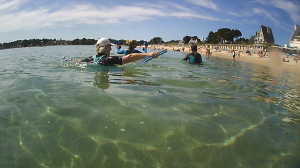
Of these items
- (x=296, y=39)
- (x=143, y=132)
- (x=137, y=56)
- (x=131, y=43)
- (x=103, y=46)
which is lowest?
(x=143, y=132)

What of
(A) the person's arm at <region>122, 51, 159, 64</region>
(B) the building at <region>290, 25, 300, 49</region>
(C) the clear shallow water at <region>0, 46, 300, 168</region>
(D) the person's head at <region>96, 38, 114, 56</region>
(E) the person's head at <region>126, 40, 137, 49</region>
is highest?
(B) the building at <region>290, 25, 300, 49</region>

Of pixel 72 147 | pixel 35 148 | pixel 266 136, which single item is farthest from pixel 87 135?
pixel 266 136

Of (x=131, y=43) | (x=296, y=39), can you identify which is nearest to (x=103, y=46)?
(x=131, y=43)

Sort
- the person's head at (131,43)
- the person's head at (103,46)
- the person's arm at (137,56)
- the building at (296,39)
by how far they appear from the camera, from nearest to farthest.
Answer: the person's arm at (137,56) → the person's head at (103,46) → the person's head at (131,43) → the building at (296,39)

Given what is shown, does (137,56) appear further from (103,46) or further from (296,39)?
(296,39)

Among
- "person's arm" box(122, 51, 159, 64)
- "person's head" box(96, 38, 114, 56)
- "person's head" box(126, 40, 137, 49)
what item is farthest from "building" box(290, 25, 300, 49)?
"person's arm" box(122, 51, 159, 64)

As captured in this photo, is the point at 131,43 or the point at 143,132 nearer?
the point at 143,132

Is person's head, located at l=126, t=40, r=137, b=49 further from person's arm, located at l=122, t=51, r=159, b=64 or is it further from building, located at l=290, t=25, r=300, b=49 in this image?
building, located at l=290, t=25, r=300, b=49

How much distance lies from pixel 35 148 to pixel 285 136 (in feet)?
11.1

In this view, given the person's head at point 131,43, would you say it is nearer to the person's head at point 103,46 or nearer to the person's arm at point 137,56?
the person's head at point 103,46

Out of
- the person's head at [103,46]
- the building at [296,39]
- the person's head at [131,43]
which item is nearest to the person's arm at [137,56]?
the person's head at [103,46]

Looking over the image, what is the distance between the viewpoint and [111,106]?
3.24 meters

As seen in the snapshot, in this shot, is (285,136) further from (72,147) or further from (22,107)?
(22,107)

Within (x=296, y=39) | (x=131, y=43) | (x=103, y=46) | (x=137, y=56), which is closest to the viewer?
(x=137, y=56)
